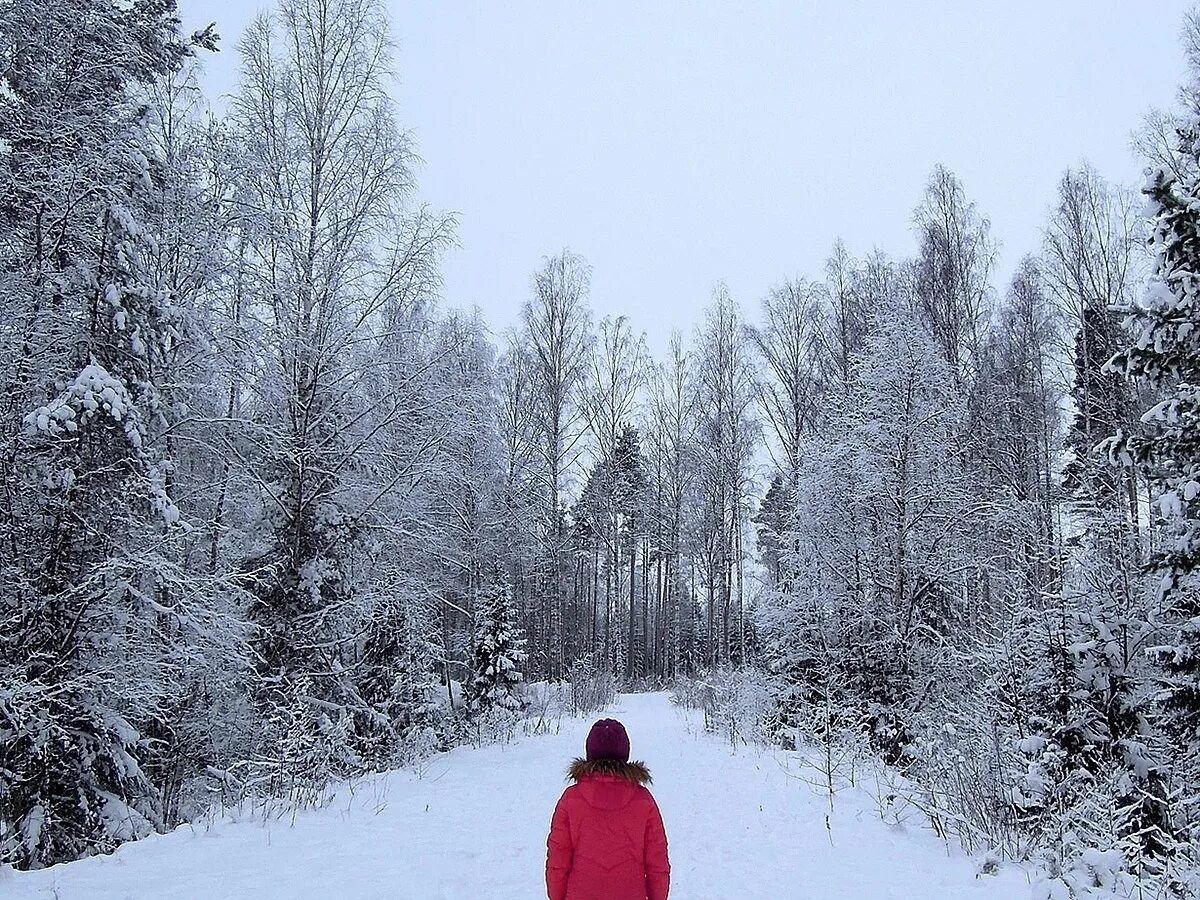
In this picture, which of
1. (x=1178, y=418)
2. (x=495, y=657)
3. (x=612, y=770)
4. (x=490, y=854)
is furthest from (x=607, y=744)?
(x=495, y=657)

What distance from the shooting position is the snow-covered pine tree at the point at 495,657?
56.8 feet

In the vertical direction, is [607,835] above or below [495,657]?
above

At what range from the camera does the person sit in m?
3.24

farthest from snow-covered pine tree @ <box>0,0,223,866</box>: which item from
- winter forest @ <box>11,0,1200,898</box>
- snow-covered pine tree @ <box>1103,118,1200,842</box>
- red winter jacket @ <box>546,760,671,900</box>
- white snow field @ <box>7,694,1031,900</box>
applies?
snow-covered pine tree @ <box>1103,118,1200,842</box>

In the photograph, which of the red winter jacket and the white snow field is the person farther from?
the white snow field

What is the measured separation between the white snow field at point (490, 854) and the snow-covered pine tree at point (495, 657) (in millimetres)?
7000

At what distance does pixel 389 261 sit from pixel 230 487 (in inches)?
172

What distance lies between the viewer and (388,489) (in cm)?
1141

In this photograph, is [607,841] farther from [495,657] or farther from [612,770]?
[495,657]

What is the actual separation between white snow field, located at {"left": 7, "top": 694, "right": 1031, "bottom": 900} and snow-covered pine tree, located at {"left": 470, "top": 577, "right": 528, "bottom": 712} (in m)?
7.00

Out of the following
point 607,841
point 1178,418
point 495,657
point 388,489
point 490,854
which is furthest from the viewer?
point 495,657

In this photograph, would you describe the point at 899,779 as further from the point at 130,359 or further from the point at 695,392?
the point at 695,392

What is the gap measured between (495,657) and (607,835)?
14.6 m

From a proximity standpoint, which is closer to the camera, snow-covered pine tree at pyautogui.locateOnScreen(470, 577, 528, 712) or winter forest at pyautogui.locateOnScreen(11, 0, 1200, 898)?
winter forest at pyautogui.locateOnScreen(11, 0, 1200, 898)
